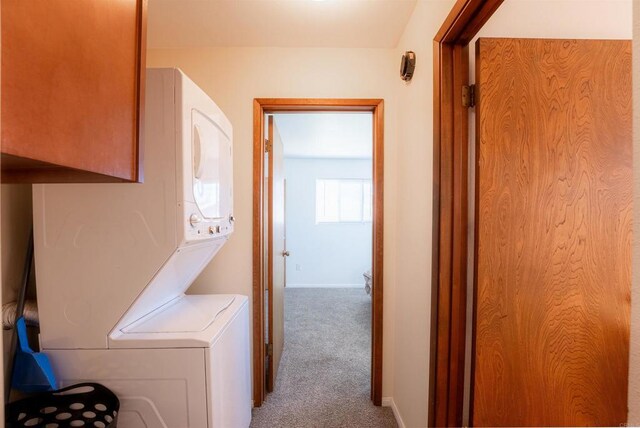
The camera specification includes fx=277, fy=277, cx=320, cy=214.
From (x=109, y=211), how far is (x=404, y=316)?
156 cm

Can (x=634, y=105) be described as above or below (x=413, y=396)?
above

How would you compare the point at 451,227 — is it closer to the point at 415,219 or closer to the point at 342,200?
the point at 415,219

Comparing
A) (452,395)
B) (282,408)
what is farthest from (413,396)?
(282,408)

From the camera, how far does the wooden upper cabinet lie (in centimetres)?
47

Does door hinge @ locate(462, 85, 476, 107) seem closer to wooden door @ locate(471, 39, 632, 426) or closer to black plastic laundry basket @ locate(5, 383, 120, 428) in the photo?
wooden door @ locate(471, 39, 632, 426)

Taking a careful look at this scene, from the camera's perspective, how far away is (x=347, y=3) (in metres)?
1.49

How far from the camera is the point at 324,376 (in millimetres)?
2260

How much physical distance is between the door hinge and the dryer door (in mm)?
1086

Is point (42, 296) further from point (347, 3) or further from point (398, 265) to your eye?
point (347, 3)

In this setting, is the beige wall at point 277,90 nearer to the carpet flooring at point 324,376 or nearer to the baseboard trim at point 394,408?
the baseboard trim at point 394,408

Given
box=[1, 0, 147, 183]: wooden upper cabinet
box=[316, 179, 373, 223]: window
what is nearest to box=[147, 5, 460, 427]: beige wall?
box=[1, 0, 147, 183]: wooden upper cabinet

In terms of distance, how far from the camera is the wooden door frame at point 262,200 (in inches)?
72.9

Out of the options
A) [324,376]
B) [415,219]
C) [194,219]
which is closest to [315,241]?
[324,376]

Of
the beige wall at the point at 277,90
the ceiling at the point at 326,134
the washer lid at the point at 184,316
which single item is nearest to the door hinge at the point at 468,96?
the beige wall at the point at 277,90
